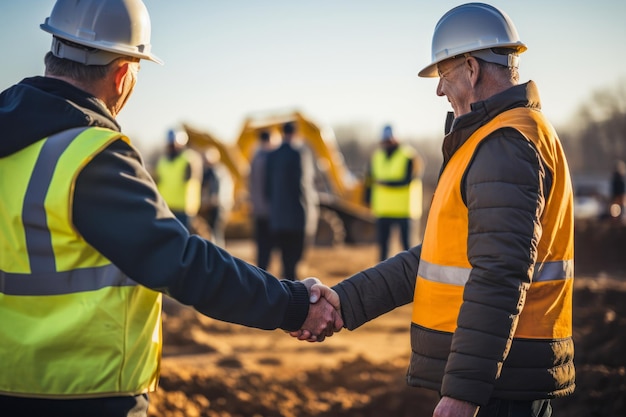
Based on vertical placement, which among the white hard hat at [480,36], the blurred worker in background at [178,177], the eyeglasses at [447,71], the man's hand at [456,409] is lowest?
the blurred worker in background at [178,177]

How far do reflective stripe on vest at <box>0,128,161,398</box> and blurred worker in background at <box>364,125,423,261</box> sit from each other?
29.2 ft

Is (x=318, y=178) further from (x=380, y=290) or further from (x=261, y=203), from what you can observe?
(x=380, y=290)

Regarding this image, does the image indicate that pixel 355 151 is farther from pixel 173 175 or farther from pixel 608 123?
pixel 173 175

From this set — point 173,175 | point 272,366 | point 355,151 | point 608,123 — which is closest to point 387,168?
point 173,175

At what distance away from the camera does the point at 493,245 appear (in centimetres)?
250

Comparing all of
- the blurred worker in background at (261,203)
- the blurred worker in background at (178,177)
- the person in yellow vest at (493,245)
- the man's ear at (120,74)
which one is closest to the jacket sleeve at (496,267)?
the person in yellow vest at (493,245)

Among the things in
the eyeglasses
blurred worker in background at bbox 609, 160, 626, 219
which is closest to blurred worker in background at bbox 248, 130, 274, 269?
the eyeglasses

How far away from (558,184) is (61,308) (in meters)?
1.80

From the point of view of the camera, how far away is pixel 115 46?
2.72m

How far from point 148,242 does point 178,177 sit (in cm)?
1006

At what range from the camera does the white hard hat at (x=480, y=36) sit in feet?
9.37

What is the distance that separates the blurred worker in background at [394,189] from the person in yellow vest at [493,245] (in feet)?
26.9

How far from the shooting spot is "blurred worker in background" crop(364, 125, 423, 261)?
1121 cm

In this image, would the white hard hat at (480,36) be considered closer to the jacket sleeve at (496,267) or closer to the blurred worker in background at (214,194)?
the jacket sleeve at (496,267)
